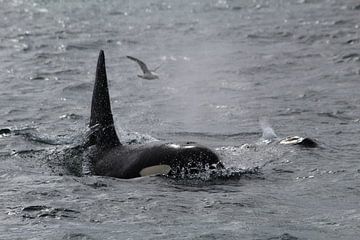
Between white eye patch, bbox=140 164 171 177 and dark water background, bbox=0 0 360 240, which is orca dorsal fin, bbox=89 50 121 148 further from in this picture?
white eye patch, bbox=140 164 171 177

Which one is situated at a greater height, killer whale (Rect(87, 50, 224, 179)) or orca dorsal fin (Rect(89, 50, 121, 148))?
orca dorsal fin (Rect(89, 50, 121, 148))

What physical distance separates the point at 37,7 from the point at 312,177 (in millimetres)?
35438

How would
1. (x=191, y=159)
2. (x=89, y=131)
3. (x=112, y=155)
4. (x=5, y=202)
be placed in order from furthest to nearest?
(x=89, y=131), (x=112, y=155), (x=191, y=159), (x=5, y=202)

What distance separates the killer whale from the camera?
30.7ft

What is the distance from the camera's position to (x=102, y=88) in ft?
34.8

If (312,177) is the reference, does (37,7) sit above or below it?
above

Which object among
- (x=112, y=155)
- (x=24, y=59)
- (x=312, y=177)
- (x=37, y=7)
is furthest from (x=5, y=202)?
(x=37, y=7)

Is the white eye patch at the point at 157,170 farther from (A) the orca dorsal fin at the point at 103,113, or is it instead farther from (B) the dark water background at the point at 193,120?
(A) the orca dorsal fin at the point at 103,113

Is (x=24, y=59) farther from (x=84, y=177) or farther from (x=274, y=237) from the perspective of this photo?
(x=274, y=237)

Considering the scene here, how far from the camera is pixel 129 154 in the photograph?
10.1 meters

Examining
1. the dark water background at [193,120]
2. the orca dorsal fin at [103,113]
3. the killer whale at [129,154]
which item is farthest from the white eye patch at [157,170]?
the orca dorsal fin at [103,113]

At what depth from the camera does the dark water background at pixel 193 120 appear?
7.91 m

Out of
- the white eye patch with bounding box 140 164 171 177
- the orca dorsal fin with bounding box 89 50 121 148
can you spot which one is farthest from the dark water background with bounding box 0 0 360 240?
the orca dorsal fin with bounding box 89 50 121 148

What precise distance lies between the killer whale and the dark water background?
8.0 inches
